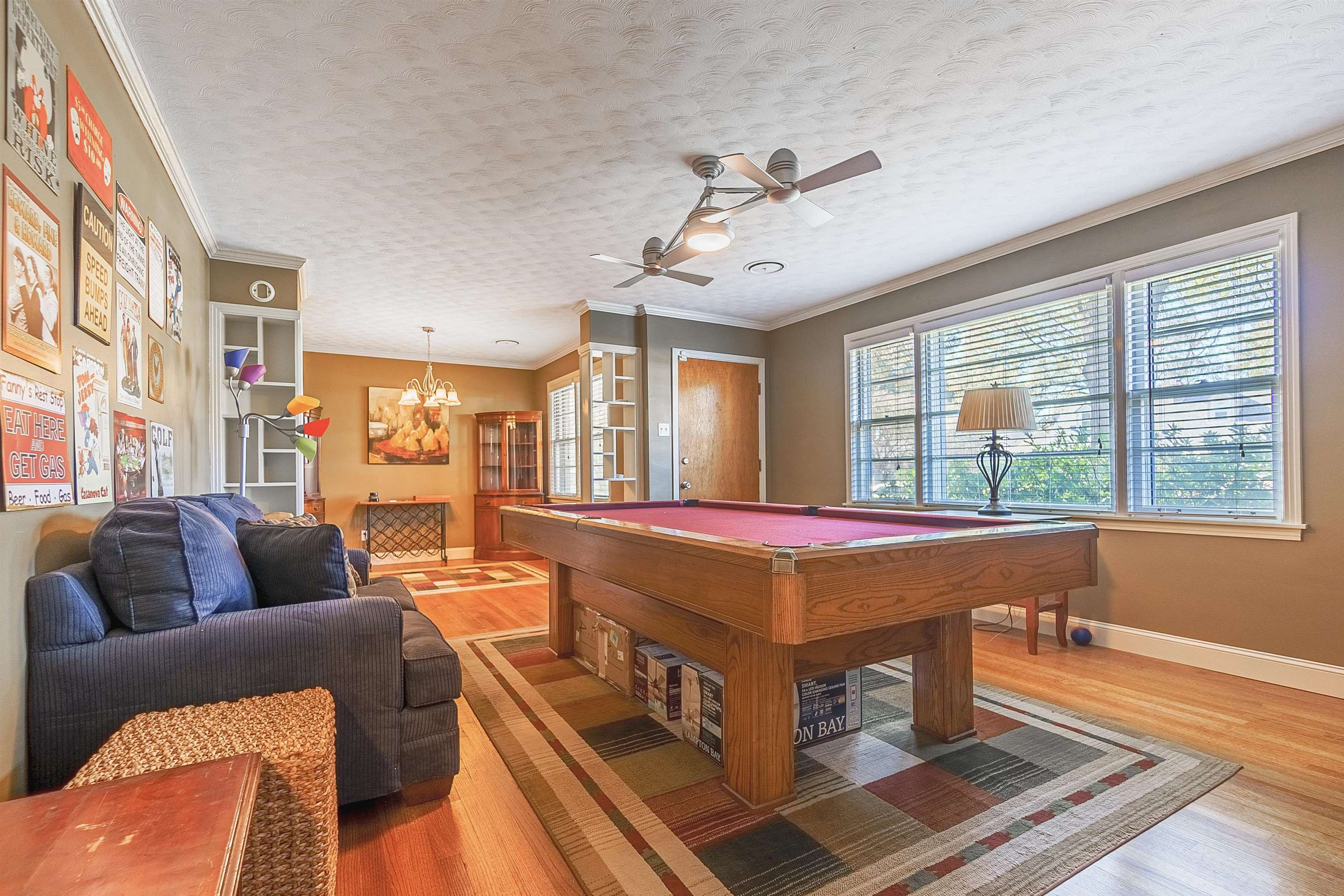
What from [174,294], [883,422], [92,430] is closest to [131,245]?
[174,294]

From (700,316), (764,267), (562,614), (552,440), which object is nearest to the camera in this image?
(562,614)

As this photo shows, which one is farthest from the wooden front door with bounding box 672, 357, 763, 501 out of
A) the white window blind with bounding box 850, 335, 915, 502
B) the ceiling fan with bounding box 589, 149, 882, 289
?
the ceiling fan with bounding box 589, 149, 882, 289

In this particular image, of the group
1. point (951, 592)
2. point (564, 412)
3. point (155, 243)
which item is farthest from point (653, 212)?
Result: point (564, 412)

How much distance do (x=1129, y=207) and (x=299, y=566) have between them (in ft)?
14.3

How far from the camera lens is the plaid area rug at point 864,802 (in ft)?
5.16

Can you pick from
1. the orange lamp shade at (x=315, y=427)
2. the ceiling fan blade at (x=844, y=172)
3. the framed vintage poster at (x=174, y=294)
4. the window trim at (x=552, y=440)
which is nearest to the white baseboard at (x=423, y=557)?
the window trim at (x=552, y=440)

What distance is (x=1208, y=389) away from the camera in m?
3.19

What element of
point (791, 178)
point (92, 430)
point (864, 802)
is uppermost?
point (791, 178)

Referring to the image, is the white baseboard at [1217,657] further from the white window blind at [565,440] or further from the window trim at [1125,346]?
the white window blind at [565,440]

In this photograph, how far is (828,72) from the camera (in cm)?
233

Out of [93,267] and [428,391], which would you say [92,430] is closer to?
[93,267]

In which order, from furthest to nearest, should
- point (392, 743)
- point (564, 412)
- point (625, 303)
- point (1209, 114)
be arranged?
point (564, 412) < point (625, 303) < point (1209, 114) < point (392, 743)

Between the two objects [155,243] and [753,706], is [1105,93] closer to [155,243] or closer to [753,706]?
[753,706]

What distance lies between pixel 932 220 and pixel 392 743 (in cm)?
373
